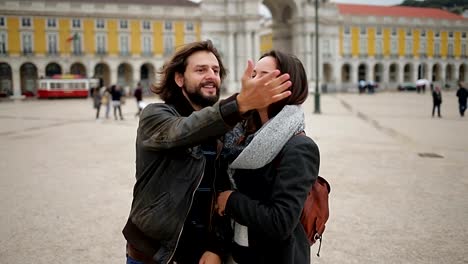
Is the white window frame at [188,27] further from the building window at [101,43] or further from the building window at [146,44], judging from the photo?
the building window at [101,43]

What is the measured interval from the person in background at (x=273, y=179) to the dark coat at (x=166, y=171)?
0.56 ft

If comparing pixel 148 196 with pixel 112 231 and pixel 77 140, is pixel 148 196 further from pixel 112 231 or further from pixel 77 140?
pixel 77 140

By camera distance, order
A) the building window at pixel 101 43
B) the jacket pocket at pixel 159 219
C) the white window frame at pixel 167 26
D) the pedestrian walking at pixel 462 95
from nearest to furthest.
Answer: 1. the jacket pocket at pixel 159 219
2. the pedestrian walking at pixel 462 95
3. the building window at pixel 101 43
4. the white window frame at pixel 167 26

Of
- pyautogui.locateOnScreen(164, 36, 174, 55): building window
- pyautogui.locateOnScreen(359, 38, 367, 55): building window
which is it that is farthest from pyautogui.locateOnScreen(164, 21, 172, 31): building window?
pyautogui.locateOnScreen(359, 38, 367, 55): building window

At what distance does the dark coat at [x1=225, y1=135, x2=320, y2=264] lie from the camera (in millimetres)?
1784

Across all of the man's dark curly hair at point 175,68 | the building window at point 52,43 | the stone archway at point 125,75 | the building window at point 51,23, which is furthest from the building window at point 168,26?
the man's dark curly hair at point 175,68

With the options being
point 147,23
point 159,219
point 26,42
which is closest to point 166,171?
point 159,219

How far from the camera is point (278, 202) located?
179 centimetres

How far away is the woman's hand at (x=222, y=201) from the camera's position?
187cm

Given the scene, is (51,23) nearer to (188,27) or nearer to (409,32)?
(188,27)

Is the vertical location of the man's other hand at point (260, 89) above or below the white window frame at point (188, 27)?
below

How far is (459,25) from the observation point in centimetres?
6162

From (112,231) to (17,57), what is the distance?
47.7 meters

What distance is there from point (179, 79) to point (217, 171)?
45 centimetres
